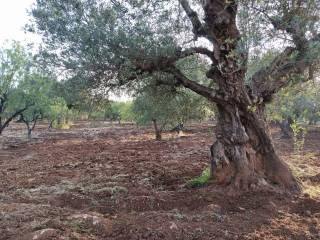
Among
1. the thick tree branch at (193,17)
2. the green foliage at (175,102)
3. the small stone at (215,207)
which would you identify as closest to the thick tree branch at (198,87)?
the green foliage at (175,102)

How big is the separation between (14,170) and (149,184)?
768 centimetres

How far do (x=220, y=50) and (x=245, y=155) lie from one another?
9.38 ft

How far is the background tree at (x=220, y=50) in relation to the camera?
8.85 metres

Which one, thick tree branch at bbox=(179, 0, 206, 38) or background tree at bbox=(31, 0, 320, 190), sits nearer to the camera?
background tree at bbox=(31, 0, 320, 190)

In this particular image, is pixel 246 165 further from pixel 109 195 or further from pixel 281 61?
pixel 109 195

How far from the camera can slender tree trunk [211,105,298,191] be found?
34.5ft

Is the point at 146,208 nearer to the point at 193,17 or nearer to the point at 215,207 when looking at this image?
the point at 215,207

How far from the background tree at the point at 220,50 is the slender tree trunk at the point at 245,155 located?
0.09ft

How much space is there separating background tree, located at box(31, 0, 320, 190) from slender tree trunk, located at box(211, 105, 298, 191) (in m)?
0.03

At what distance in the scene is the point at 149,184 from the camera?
1217 centimetres

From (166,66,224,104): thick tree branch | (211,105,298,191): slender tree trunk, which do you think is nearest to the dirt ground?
(211,105,298,191): slender tree trunk

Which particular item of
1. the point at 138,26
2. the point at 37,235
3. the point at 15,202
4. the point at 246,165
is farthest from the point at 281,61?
the point at 15,202

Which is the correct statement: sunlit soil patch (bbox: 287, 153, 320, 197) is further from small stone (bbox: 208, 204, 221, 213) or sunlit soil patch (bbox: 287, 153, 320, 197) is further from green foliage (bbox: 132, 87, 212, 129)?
green foliage (bbox: 132, 87, 212, 129)

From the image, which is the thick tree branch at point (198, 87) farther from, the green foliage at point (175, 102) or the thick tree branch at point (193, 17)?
the thick tree branch at point (193, 17)
